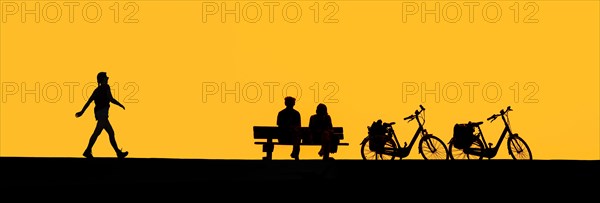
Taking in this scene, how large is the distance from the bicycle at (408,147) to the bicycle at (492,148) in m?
0.25

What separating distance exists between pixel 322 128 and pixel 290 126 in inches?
22.0

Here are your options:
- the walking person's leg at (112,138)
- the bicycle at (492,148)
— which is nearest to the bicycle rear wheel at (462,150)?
the bicycle at (492,148)

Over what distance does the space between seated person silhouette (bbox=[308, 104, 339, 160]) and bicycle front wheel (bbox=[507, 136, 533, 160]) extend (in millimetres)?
3061

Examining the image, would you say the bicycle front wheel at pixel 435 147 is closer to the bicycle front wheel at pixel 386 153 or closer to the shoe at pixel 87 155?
→ the bicycle front wheel at pixel 386 153

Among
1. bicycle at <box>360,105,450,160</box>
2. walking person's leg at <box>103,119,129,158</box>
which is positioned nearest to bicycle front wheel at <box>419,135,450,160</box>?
bicycle at <box>360,105,450,160</box>

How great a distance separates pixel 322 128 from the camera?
2102 centimetres

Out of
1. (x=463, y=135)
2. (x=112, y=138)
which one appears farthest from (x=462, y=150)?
(x=112, y=138)

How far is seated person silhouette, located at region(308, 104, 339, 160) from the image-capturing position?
20.9 m
